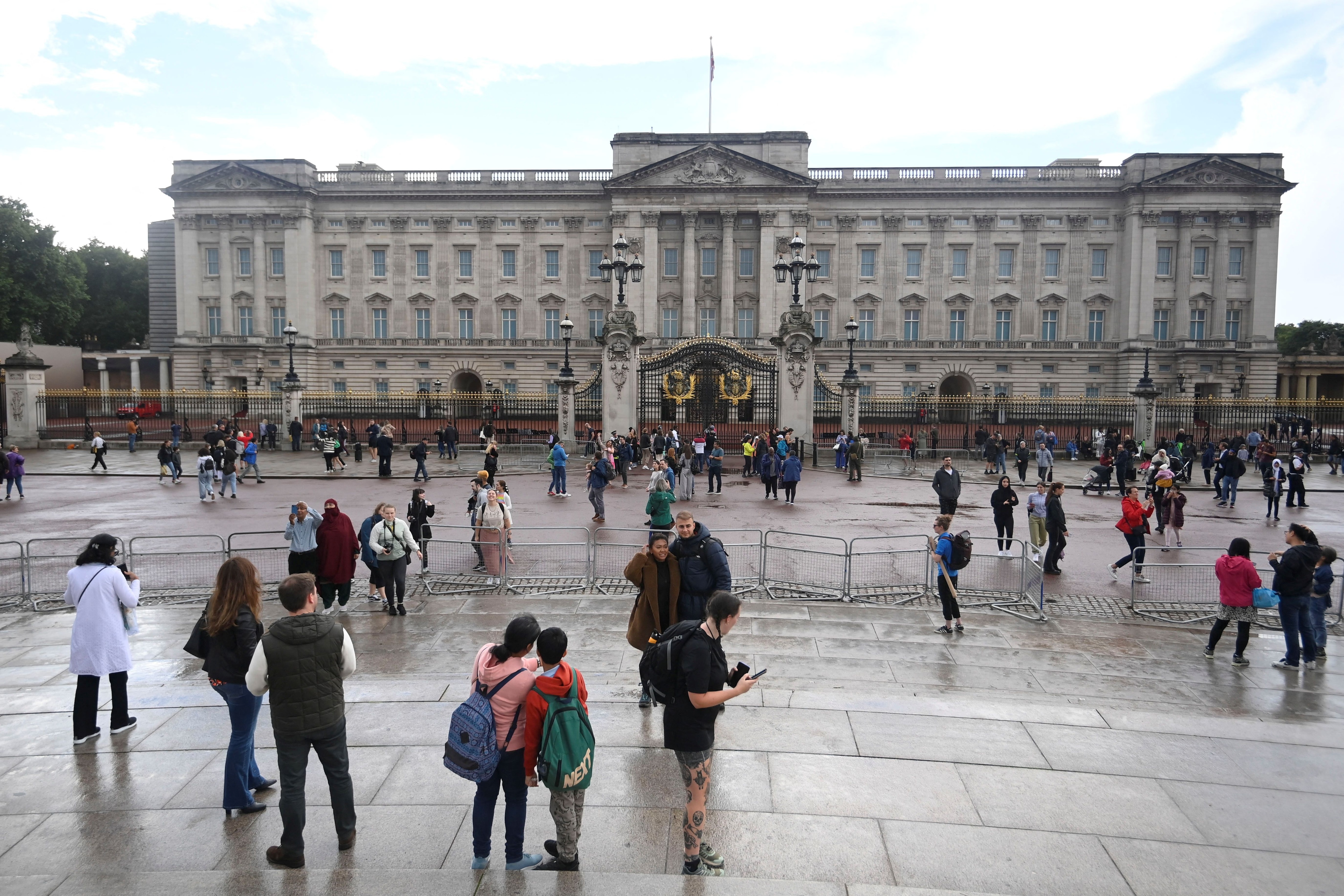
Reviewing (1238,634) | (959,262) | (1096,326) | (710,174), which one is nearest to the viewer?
(1238,634)

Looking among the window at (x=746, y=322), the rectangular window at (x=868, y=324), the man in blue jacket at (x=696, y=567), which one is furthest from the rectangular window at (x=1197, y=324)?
the man in blue jacket at (x=696, y=567)

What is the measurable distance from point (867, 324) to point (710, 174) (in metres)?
16.1

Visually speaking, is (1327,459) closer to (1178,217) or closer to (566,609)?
(1178,217)

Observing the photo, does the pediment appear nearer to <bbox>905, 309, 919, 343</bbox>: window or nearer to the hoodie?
<bbox>905, 309, 919, 343</bbox>: window

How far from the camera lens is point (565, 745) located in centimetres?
452

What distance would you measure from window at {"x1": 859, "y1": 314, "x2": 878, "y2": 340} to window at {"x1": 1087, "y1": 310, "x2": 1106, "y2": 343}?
15706 millimetres

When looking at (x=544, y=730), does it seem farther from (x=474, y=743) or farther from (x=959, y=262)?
(x=959, y=262)

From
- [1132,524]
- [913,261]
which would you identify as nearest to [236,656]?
[1132,524]

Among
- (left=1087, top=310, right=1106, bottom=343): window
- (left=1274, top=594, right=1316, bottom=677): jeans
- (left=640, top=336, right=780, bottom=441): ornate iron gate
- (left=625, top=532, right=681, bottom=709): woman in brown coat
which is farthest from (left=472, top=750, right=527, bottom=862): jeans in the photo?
(left=1087, top=310, right=1106, bottom=343): window

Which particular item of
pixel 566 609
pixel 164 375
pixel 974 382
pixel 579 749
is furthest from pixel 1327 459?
pixel 164 375

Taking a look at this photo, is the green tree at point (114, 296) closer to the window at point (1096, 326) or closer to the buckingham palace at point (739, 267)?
the buckingham palace at point (739, 267)

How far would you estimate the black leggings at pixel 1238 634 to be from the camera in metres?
9.20

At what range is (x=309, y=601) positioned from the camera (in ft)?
17.1

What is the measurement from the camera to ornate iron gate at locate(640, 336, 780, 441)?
107 ft
